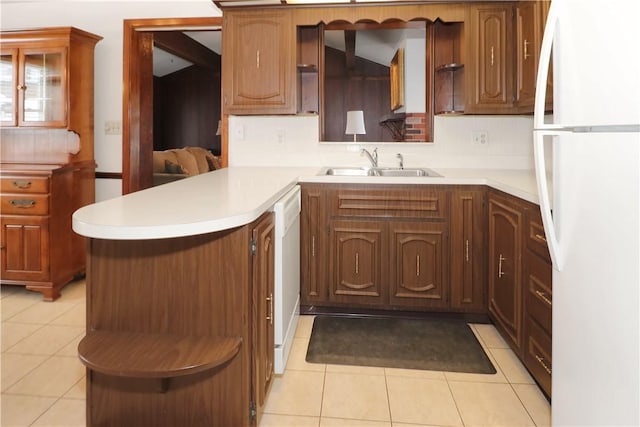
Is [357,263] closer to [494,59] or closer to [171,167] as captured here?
[494,59]

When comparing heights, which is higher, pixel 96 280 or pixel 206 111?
pixel 206 111

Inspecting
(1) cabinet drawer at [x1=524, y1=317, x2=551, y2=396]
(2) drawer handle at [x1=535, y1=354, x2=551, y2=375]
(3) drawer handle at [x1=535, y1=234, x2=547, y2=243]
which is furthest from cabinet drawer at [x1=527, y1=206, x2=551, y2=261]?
(2) drawer handle at [x1=535, y1=354, x2=551, y2=375]

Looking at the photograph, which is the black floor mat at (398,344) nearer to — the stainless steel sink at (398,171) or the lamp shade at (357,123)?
the stainless steel sink at (398,171)

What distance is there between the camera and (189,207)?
1.38 m

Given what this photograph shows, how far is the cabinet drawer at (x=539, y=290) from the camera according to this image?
5.65ft

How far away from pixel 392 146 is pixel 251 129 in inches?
39.5

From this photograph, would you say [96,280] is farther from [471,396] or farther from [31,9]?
[31,9]

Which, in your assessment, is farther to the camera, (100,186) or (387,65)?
(100,186)

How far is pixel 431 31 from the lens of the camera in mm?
3049

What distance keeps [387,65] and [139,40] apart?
1.91m

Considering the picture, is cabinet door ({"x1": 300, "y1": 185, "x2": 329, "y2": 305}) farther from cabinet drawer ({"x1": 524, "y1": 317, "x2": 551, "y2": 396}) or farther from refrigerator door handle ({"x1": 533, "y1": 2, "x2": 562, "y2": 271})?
refrigerator door handle ({"x1": 533, "y1": 2, "x2": 562, "y2": 271})

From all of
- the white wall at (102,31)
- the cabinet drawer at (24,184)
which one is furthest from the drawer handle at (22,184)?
the white wall at (102,31)

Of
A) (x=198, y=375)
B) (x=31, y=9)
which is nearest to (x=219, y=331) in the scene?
(x=198, y=375)

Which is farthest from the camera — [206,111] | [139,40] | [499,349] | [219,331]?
[206,111]
